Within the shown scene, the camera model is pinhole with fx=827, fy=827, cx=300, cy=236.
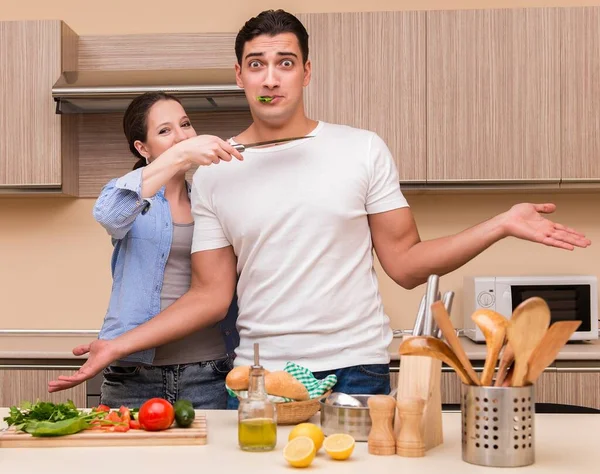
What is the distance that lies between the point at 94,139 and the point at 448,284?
1655 millimetres

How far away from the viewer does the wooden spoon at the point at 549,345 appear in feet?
4.04

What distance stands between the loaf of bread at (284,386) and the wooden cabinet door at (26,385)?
1.68 metres

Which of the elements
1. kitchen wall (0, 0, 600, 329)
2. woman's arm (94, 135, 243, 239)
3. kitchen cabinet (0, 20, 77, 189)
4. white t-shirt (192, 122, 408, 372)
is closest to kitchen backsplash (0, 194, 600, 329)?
kitchen wall (0, 0, 600, 329)

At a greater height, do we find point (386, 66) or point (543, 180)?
point (386, 66)

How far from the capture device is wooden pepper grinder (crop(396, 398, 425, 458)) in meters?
1.34

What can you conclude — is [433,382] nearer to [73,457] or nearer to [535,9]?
[73,457]

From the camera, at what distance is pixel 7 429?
150 cm

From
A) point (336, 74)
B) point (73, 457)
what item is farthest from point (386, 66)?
point (73, 457)

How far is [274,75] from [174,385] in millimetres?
815

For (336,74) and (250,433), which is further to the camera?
(336,74)

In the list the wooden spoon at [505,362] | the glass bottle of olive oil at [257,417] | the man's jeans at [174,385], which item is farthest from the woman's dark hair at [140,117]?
the wooden spoon at [505,362]

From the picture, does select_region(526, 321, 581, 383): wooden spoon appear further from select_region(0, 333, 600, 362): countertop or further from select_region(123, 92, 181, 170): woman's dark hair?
select_region(0, 333, 600, 362): countertop

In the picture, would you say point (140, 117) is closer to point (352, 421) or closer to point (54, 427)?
point (54, 427)

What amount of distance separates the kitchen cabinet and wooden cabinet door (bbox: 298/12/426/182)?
3.30 ft
